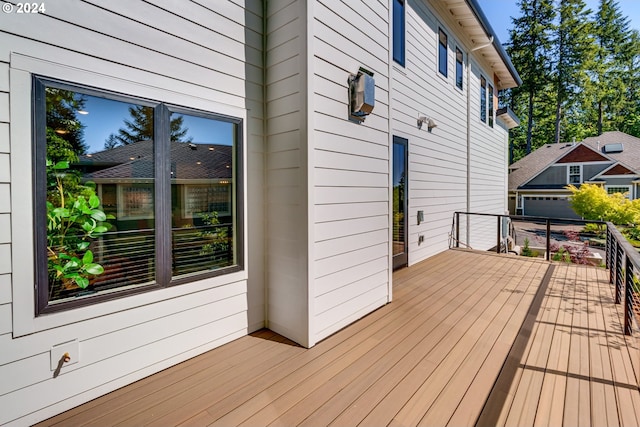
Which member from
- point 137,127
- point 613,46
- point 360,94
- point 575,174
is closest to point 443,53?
point 360,94

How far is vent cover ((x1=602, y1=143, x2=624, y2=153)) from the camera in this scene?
18.9 metres

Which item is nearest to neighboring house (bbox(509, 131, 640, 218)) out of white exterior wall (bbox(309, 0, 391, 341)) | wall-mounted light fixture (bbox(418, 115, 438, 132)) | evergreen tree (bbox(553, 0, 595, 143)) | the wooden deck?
evergreen tree (bbox(553, 0, 595, 143))

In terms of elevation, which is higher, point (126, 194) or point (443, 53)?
point (443, 53)

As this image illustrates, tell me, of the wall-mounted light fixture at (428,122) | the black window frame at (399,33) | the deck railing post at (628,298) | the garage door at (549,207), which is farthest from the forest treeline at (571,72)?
the deck railing post at (628,298)

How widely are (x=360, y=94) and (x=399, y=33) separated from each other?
115 inches

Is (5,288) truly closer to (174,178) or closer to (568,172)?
(174,178)

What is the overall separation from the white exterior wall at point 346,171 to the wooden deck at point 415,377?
0.34 m

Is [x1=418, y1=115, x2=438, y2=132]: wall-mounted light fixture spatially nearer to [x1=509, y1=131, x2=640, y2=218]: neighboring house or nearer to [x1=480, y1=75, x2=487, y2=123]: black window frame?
[x1=480, y1=75, x2=487, y2=123]: black window frame

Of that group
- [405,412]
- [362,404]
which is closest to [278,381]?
[362,404]

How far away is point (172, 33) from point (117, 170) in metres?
1.04

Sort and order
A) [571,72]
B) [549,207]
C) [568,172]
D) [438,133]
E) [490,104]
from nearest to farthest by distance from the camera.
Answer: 1. [438,133]
2. [490,104]
3. [568,172]
4. [549,207]
5. [571,72]

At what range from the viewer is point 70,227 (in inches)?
69.4

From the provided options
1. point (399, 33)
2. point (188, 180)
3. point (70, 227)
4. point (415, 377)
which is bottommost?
point (415, 377)

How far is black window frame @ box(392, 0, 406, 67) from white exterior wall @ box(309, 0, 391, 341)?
161 cm
